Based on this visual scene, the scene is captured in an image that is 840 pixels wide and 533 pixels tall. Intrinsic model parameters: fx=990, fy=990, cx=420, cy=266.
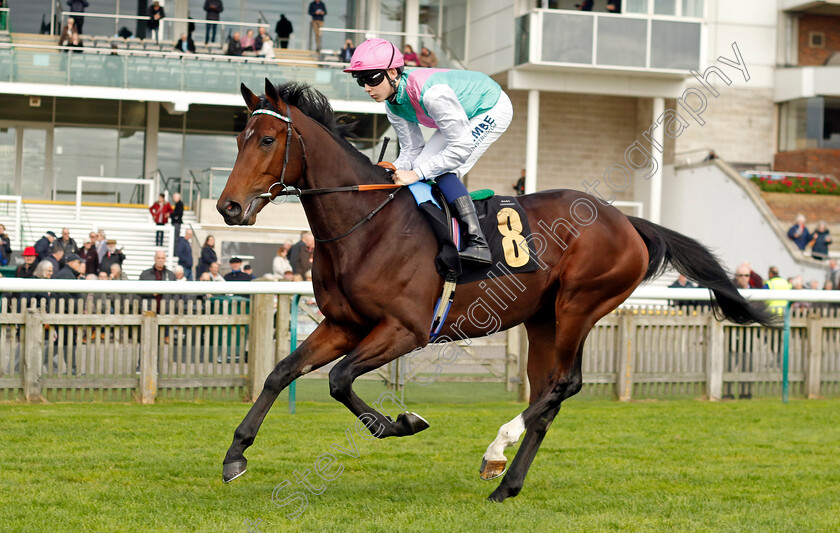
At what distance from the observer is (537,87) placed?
20.3 metres

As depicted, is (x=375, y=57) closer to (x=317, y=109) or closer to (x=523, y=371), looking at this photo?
(x=317, y=109)

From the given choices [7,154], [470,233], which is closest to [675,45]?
[7,154]

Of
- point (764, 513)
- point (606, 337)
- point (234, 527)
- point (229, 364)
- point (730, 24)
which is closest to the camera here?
point (234, 527)

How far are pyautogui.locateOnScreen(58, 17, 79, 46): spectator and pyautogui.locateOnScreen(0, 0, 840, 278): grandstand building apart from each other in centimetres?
22

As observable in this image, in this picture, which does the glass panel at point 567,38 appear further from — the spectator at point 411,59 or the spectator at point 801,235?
the spectator at point 801,235

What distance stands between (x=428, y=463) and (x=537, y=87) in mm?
15462

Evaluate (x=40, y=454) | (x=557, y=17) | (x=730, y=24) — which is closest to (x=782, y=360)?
(x=40, y=454)

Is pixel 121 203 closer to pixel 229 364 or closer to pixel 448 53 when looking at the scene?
pixel 448 53

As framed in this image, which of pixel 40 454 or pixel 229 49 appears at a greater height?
pixel 229 49

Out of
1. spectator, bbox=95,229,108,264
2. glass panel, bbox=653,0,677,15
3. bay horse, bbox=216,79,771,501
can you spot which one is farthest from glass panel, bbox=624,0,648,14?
bay horse, bbox=216,79,771,501

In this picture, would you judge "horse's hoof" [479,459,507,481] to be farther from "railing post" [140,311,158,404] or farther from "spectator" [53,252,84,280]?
"spectator" [53,252,84,280]

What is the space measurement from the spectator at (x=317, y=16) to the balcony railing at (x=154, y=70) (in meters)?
2.29

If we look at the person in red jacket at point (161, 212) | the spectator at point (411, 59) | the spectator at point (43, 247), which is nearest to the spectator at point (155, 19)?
the person in red jacket at point (161, 212)

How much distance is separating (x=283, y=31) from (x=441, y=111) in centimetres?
1693
